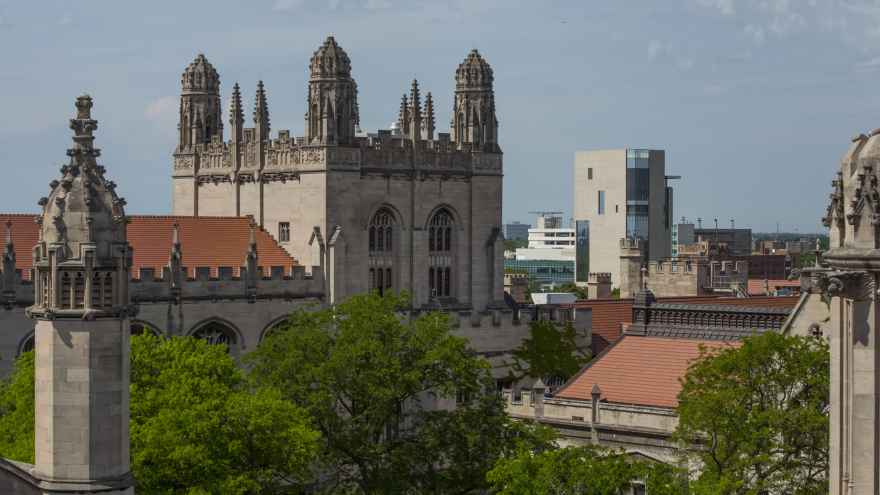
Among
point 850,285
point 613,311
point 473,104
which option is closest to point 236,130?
point 473,104

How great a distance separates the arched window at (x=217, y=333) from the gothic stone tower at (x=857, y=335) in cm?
5313

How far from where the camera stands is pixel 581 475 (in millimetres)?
43719

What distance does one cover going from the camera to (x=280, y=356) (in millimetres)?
59438

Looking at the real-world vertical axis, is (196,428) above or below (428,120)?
below

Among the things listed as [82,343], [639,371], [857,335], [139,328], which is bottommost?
[639,371]

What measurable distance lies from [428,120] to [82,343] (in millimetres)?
53365

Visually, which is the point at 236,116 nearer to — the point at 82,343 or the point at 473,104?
the point at 473,104

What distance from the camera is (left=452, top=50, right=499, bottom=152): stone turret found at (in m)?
84.8

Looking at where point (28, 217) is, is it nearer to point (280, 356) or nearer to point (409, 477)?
point (280, 356)

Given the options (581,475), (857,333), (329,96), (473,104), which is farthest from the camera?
(473,104)

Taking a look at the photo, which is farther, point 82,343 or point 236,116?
point 236,116

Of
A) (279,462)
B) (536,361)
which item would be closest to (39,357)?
(279,462)

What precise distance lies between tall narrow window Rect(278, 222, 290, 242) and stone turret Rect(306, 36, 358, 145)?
407cm

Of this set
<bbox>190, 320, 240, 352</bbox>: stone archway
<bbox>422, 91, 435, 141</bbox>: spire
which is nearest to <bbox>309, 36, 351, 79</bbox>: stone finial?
Answer: <bbox>422, 91, 435, 141</bbox>: spire
